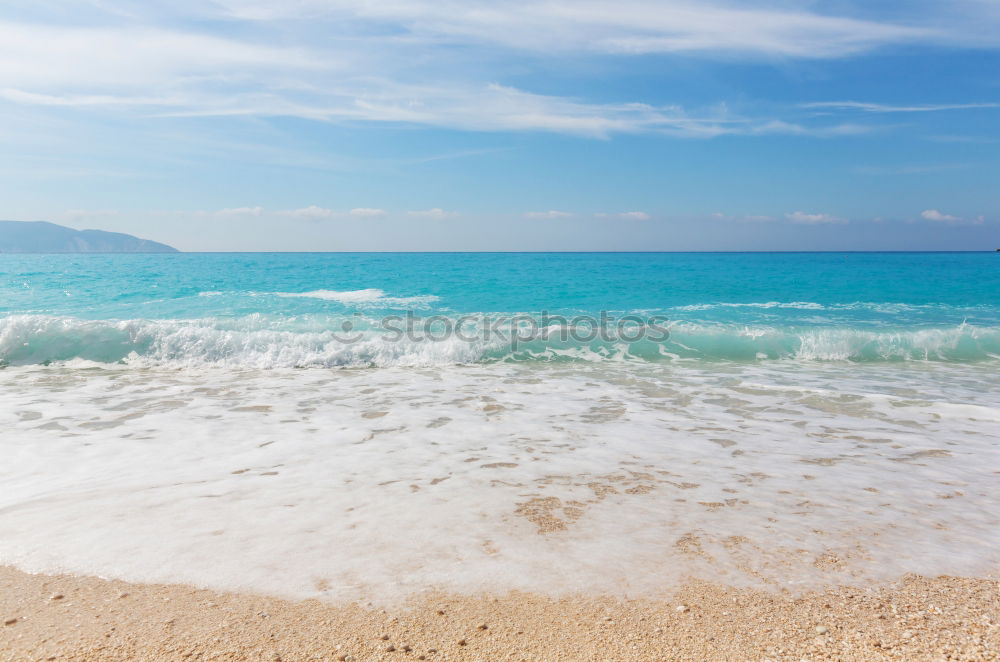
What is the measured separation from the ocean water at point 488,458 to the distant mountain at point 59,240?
580 feet

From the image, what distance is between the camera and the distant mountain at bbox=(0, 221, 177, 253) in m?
148

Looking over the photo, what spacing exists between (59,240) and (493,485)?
194 metres

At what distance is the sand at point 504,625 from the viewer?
2445mm

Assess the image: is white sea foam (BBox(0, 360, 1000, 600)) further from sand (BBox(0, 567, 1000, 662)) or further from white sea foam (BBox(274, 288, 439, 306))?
white sea foam (BBox(274, 288, 439, 306))

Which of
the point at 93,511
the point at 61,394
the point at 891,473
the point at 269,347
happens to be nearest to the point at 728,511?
the point at 891,473

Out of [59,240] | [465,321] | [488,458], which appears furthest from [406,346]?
[59,240]

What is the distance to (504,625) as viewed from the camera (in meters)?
2.67

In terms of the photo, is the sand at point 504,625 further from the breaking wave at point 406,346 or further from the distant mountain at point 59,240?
the distant mountain at point 59,240

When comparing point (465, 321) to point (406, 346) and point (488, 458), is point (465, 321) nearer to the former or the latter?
point (406, 346)

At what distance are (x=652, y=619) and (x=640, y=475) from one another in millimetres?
2235

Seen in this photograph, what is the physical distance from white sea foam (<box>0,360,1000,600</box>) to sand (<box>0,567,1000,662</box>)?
0.17 meters

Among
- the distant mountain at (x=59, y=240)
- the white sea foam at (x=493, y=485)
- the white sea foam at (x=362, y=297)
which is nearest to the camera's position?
the white sea foam at (x=493, y=485)

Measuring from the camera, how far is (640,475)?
489 centimetres

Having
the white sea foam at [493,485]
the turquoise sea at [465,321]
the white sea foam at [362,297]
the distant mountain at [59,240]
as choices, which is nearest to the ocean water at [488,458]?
the white sea foam at [493,485]
